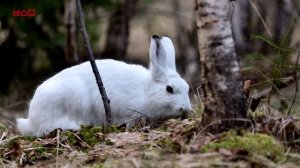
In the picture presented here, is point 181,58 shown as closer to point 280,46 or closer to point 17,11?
point 17,11

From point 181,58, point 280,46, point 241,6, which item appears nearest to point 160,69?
point 280,46

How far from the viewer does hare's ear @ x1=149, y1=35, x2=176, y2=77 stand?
6047 millimetres

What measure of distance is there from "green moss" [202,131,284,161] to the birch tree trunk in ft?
0.38

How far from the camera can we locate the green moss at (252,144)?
3.91 metres

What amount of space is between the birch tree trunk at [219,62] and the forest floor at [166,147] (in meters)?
0.14

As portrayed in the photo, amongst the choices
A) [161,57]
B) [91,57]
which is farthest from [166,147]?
[161,57]

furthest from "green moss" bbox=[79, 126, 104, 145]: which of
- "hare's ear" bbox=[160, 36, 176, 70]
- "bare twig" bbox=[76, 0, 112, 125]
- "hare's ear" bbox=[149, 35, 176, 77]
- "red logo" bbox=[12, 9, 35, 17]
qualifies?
"red logo" bbox=[12, 9, 35, 17]

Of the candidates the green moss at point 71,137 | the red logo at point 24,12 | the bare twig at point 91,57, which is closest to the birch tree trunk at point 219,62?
the green moss at point 71,137

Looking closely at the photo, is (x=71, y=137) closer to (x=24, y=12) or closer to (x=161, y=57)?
(x=161, y=57)

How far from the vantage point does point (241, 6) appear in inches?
459

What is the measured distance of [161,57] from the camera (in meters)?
6.08

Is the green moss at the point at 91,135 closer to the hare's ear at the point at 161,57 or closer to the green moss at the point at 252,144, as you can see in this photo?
the hare's ear at the point at 161,57

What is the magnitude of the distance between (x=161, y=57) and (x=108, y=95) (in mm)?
555

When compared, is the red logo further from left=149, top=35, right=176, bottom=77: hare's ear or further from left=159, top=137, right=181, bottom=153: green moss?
left=159, top=137, right=181, bottom=153: green moss
